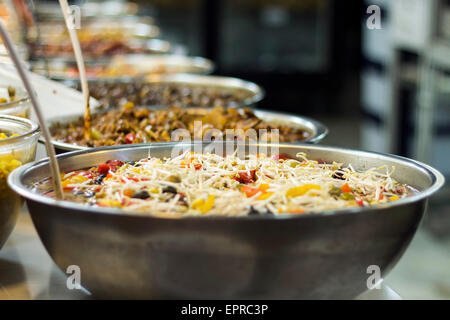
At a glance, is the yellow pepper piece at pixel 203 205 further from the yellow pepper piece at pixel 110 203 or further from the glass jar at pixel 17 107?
the glass jar at pixel 17 107

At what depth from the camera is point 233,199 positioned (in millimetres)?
1032

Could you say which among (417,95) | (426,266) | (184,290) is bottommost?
(426,266)

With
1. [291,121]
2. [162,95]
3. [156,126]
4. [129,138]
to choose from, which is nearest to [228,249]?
[129,138]

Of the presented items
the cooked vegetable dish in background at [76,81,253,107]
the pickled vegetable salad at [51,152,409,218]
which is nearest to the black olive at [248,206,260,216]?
the pickled vegetable salad at [51,152,409,218]

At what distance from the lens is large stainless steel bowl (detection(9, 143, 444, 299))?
0.91 m

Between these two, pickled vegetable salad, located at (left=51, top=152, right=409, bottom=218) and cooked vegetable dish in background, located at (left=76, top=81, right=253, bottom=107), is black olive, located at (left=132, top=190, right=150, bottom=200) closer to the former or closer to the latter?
pickled vegetable salad, located at (left=51, top=152, right=409, bottom=218)

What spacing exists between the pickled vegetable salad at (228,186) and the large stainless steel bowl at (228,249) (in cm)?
5

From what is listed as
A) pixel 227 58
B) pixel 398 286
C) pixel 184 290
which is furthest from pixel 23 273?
pixel 227 58

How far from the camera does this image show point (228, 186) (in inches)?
45.3

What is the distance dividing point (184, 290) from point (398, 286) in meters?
2.75

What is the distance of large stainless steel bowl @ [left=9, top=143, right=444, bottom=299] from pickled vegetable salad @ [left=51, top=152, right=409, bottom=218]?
0.05 metres

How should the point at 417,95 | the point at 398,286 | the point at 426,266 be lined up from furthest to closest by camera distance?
the point at 417,95, the point at 426,266, the point at 398,286

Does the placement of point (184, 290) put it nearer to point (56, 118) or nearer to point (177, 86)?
point (56, 118)
